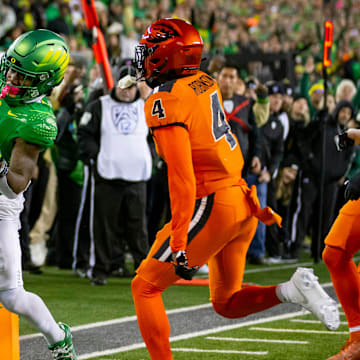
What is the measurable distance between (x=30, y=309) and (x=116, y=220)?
4603 millimetres

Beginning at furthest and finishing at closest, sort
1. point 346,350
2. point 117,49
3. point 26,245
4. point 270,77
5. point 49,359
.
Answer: point 270,77 < point 117,49 < point 26,245 < point 49,359 < point 346,350

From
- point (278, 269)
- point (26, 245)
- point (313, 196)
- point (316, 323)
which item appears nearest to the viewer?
point (316, 323)

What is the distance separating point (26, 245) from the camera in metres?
9.78

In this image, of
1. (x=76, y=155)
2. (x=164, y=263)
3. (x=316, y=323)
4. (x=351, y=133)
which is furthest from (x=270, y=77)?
(x=164, y=263)

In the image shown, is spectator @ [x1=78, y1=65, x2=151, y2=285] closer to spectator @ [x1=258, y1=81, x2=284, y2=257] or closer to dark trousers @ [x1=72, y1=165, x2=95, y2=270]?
dark trousers @ [x1=72, y1=165, x2=95, y2=270]

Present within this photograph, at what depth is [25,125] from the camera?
4844 mm

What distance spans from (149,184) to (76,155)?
1353mm

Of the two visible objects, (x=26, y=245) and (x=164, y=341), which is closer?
(x=164, y=341)

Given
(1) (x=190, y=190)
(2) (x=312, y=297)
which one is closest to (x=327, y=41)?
(2) (x=312, y=297)

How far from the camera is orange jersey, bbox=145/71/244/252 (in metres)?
4.65

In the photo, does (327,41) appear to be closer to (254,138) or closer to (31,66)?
(254,138)

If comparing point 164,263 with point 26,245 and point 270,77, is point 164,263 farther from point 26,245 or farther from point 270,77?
point 270,77

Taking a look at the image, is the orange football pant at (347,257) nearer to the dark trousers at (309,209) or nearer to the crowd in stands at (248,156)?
the crowd in stands at (248,156)

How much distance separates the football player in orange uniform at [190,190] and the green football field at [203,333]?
0.70 m
